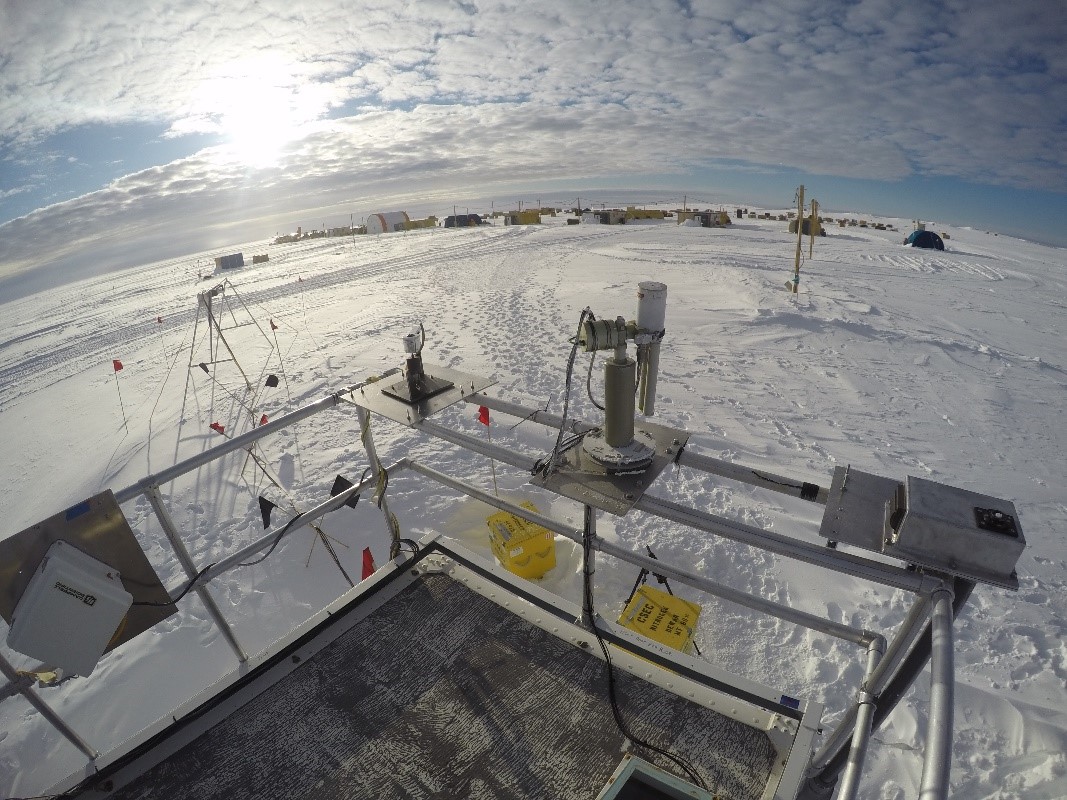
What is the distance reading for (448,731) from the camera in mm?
2184

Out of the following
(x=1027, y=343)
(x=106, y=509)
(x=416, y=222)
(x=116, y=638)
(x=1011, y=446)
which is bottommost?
(x=416, y=222)

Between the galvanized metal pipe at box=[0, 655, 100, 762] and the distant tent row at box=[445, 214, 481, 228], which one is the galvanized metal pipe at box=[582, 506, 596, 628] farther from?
the distant tent row at box=[445, 214, 481, 228]

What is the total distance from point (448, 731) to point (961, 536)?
6.85 ft

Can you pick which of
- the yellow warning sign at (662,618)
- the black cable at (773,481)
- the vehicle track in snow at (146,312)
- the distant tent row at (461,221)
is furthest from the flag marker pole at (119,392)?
the distant tent row at (461,221)

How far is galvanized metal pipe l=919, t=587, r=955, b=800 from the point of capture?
1102 millimetres

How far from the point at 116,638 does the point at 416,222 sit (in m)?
60.1

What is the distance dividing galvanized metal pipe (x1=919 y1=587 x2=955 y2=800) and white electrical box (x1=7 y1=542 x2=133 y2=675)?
3.07 metres

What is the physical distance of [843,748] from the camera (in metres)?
1.94

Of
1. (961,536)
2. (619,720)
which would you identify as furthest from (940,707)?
(619,720)

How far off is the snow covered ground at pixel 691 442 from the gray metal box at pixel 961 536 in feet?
3.89

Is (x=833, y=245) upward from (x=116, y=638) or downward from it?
downward

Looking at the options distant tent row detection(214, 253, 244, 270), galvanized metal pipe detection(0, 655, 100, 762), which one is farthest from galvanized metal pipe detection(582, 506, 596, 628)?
distant tent row detection(214, 253, 244, 270)

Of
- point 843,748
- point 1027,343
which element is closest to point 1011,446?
point 1027,343

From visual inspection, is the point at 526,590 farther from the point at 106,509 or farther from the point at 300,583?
the point at 300,583
